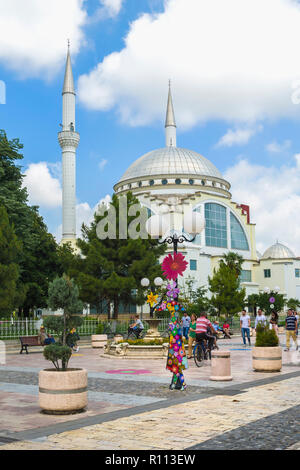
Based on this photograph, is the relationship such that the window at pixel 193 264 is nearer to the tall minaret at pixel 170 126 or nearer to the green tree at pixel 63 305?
the tall minaret at pixel 170 126

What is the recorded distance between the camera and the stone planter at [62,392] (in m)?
7.95

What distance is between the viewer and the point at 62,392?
26.1 ft

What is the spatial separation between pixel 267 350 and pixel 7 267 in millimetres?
13523

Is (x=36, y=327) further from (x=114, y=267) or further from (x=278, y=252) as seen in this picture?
(x=278, y=252)

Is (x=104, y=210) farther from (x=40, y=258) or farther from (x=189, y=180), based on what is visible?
(x=189, y=180)

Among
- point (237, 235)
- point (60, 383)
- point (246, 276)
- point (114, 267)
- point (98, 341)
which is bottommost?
point (98, 341)

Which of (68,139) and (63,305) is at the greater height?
(68,139)

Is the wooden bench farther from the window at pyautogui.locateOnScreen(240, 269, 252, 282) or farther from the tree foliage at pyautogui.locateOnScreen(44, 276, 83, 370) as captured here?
the window at pyautogui.locateOnScreen(240, 269, 252, 282)

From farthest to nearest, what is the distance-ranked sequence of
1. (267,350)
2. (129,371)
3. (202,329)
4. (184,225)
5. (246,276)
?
(246,276) < (202,329) < (129,371) < (267,350) < (184,225)

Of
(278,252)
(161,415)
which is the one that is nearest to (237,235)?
(278,252)

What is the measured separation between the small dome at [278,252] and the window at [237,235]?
5111 mm

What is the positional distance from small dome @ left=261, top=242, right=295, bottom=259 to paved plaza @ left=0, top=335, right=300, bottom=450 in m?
58.7

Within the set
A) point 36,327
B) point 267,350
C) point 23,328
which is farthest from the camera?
point 36,327
